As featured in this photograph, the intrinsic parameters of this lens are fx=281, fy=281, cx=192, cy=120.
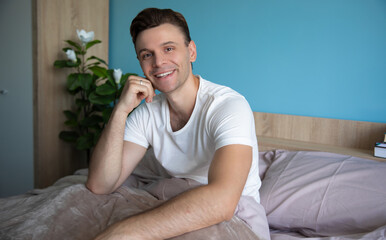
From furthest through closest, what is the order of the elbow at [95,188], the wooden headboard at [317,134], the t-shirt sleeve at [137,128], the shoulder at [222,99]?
1. the wooden headboard at [317,134]
2. the t-shirt sleeve at [137,128]
3. the elbow at [95,188]
4. the shoulder at [222,99]

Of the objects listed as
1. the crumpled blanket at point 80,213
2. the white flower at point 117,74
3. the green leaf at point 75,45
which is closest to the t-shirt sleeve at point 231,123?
the crumpled blanket at point 80,213

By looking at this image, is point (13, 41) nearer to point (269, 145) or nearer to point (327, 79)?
point (269, 145)

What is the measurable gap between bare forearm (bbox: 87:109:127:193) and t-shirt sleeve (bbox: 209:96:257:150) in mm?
397

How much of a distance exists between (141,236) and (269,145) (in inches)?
44.6

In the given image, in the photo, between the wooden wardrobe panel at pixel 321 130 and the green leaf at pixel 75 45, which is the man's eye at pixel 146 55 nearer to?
the wooden wardrobe panel at pixel 321 130

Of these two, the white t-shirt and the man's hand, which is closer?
the white t-shirt

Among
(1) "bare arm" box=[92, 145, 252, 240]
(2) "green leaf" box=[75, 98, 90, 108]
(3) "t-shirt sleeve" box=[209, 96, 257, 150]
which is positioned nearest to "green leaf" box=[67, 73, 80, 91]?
(2) "green leaf" box=[75, 98, 90, 108]

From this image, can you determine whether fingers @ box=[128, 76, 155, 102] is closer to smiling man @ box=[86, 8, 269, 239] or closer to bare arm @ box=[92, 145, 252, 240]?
smiling man @ box=[86, 8, 269, 239]

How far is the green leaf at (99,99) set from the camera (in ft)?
6.94

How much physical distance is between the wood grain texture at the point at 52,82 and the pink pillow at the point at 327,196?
177 cm

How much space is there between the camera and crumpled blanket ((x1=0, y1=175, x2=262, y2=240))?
0.84m

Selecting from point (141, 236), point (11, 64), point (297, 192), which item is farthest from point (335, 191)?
point (11, 64)

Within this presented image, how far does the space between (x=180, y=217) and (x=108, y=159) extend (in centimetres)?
49

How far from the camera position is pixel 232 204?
81cm
